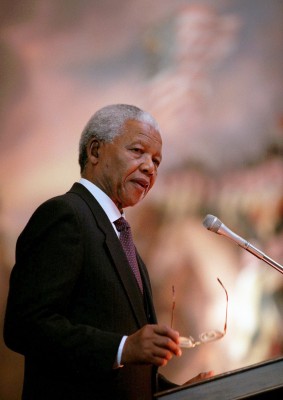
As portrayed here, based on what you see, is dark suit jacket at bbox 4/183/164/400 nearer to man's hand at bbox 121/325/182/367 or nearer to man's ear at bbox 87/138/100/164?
man's hand at bbox 121/325/182/367

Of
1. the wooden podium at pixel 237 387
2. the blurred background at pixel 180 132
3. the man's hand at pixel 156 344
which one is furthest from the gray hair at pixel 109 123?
the wooden podium at pixel 237 387

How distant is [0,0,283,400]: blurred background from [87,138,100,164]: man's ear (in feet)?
1.91

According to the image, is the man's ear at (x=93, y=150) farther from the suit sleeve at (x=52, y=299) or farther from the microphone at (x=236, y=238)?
the microphone at (x=236, y=238)

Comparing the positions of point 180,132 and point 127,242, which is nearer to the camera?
point 127,242

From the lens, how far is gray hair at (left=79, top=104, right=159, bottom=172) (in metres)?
1.54

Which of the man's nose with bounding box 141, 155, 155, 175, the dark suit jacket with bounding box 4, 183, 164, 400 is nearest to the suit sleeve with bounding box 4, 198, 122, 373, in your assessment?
the dark suit jacket with bounding box 4, 183, 164, 400

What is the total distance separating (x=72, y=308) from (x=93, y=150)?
A: 483 mm

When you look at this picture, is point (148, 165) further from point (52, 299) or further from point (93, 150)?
point (52, 299)

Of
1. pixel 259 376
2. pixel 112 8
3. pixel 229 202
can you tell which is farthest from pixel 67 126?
pixel 259 376

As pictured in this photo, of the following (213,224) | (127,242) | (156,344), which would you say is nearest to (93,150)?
(127,242)

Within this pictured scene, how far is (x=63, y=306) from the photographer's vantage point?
1205mm

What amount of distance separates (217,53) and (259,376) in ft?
6.12

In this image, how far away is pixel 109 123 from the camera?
1.54m

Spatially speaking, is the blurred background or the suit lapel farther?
the blurred background
